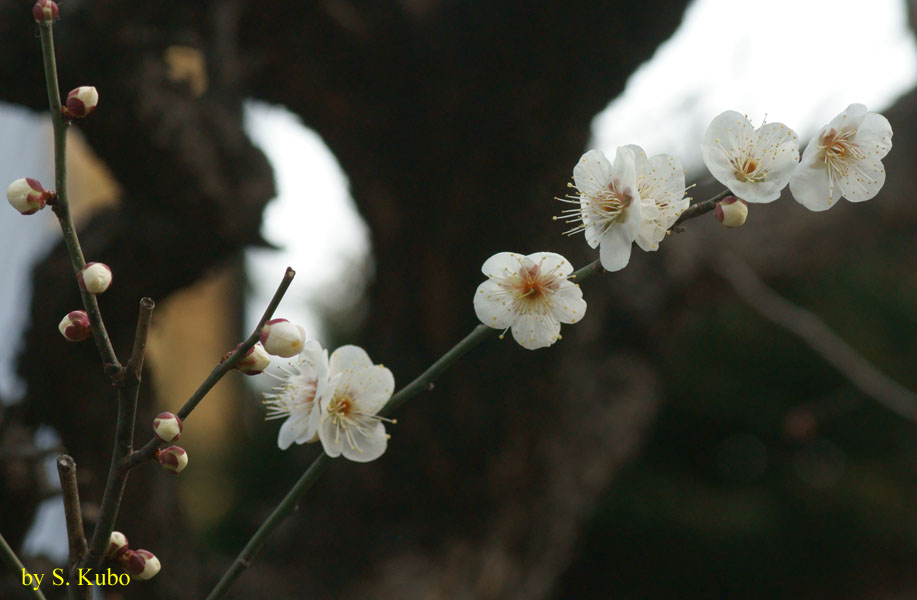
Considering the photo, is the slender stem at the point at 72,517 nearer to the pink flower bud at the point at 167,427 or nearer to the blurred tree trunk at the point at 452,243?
the pink flower bud at the point at 167,427

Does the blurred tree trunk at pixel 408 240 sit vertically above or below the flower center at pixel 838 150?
above

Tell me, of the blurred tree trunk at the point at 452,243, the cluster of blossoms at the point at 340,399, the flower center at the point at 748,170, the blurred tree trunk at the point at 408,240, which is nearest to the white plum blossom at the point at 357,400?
the cluster of blossoms at the point at 340,399

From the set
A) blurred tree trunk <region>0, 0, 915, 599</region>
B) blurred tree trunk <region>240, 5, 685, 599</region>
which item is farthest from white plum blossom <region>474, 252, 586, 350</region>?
blurred tree trunk <region>240, 5, 685, 599</region>

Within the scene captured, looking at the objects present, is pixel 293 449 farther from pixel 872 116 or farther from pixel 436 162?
pixel 872 116

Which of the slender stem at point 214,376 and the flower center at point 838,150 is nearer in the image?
the slender stem at point 214,376

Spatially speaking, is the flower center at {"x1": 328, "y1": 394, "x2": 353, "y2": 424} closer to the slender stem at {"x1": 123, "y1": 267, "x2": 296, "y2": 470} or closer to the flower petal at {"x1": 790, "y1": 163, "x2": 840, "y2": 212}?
the slender stem at {"x1": 123, "y1": 267, "x2": 296, "y2": 470}

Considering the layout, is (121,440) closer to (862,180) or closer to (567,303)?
(567,303)

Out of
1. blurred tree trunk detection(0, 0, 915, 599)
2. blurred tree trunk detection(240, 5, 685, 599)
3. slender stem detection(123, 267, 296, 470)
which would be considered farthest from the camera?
blurred tree trunk detection(240, 5, 685, 599)

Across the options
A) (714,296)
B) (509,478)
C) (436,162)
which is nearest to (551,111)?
(436,162)
